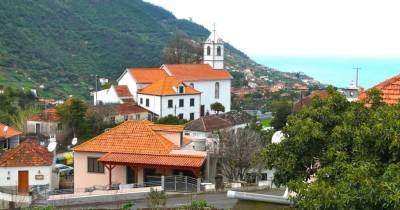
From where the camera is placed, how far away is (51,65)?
82.5m

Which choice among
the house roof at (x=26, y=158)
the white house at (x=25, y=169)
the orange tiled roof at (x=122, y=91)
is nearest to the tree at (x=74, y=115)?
the orange tiled roof at (x=122, y=91)

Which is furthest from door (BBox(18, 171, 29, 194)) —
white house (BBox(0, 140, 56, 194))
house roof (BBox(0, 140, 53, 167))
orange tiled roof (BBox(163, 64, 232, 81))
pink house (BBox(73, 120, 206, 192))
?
orange tiled roof (BBox(163, 64, 232, 81))

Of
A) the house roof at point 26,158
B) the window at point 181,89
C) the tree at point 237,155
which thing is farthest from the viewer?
the window at point 181,89

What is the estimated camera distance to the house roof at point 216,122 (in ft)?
139

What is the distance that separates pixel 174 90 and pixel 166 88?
76cm

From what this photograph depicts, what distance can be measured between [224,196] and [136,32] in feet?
322

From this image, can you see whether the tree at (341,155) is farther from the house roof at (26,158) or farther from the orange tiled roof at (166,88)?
the orange tiled roof at (166,88)

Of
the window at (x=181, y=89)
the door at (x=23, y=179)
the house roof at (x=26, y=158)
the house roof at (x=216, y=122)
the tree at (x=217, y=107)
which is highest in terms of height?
the window at (x=181, y=89)

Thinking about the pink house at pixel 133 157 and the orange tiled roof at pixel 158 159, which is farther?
the pink house at pixel 133 157

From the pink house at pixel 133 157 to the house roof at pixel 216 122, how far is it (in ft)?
44.9

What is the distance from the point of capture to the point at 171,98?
5303 centimetres

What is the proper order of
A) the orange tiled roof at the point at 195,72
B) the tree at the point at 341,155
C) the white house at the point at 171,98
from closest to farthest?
the tree at the point at 341,155 < the white house at the point at 171,98 < the orange tiled roof at the point at 195,72

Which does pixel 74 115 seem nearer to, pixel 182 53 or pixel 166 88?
pixel 166 88

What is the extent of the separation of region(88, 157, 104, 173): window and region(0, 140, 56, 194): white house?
1808 millimetres
